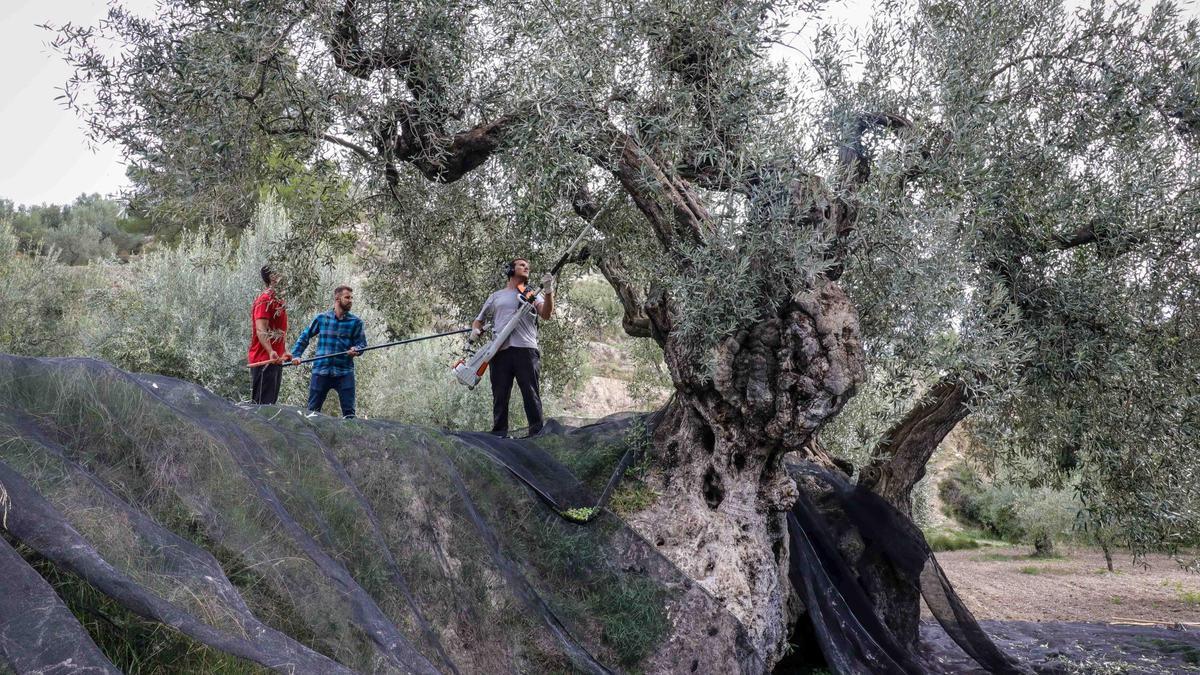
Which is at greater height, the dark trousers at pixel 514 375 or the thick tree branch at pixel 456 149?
the thick tree branch at pixel 456 149

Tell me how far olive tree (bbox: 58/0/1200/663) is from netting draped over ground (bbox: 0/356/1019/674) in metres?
0.70

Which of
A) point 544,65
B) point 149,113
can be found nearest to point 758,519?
point 544,65

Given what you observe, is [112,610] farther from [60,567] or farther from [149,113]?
[149,113]

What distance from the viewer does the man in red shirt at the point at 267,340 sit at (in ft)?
26.7

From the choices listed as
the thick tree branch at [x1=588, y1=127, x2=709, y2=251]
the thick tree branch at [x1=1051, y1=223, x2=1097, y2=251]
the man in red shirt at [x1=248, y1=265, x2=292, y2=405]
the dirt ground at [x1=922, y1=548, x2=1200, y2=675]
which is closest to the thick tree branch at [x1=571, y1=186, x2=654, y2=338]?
the thick tree branch at [x1=588, y1=127, x2=709, y2=251]

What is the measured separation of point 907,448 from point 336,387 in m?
5.62

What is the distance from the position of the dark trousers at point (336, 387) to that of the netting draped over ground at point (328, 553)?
2.54m

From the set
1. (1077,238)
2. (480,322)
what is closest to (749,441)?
(480,322)

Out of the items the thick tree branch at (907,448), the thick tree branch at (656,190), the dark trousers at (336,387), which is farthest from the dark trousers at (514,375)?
the thick tree branch at (907,448)

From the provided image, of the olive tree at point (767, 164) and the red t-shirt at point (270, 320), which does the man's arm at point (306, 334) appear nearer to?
the red t-shirt at point (270, 320)

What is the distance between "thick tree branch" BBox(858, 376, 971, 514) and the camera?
7.95 metres

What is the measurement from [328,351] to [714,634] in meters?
4.78

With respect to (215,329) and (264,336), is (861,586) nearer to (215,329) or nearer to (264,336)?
(264,336)

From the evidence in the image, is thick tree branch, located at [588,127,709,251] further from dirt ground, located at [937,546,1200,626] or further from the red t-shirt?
dirt ground, located at [937,546,1200,626]
